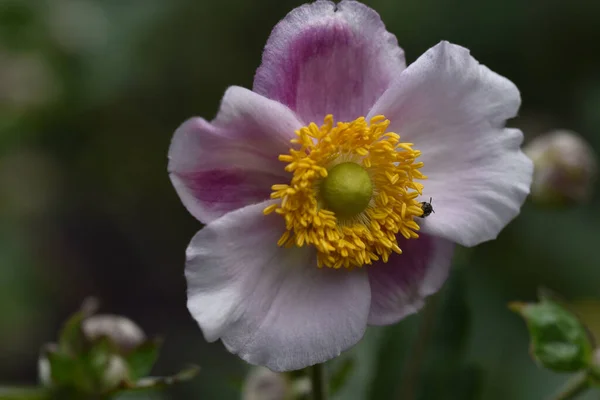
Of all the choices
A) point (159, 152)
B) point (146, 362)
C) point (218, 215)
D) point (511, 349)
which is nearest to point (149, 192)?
point (159, 152)

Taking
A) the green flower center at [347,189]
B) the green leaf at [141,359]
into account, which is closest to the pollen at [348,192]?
the green flower center at [347,189]

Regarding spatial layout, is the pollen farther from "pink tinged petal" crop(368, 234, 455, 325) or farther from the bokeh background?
the bokeh background

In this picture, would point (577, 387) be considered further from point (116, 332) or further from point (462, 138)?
point (116, 332)

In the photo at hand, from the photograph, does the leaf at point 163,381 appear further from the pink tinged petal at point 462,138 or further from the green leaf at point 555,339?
the green leaf at point 555,339

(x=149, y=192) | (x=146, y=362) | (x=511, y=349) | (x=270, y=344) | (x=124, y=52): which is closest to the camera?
(x=270, y=344)

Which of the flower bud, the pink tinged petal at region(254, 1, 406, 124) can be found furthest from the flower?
the flower bud

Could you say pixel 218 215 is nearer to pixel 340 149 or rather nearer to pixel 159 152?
pixel 340 149

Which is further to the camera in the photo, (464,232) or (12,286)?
(12,286)
